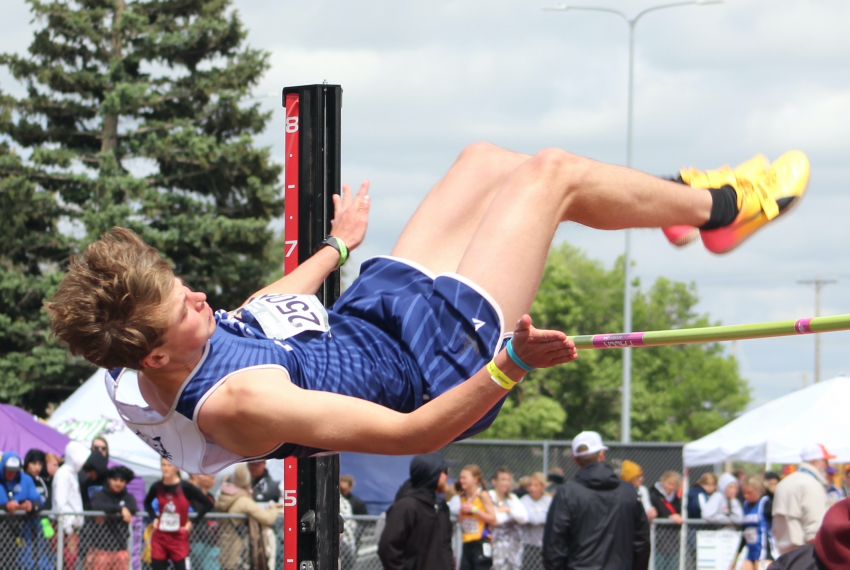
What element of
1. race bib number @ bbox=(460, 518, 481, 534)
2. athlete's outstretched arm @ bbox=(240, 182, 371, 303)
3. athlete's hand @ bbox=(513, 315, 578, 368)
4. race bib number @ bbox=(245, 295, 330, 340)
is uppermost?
athlete's outstretched arm @ bbox=(240, 182, 371, 303)

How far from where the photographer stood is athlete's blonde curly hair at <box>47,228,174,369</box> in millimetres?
3064

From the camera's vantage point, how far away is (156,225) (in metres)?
25.2

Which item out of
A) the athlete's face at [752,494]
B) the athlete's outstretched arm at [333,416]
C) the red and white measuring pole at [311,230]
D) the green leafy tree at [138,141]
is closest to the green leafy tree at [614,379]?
the green leafy tree at [138,141]

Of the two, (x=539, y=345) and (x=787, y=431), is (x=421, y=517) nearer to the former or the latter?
(x=787, y=431)

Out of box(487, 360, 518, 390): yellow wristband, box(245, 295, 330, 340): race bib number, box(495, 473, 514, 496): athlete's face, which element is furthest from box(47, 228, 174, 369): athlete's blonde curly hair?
box(495, 473, 514, 496): athlete's face

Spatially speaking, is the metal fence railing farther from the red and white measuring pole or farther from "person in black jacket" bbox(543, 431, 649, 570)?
the red and white measuring pole

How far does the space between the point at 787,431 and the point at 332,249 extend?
8701mm

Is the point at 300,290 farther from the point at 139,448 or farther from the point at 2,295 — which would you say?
the point at 2,295

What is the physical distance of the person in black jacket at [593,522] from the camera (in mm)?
7754

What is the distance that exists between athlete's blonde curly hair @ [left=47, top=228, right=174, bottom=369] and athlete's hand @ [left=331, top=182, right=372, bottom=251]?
4.11 ft

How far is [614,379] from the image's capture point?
45.4 metres

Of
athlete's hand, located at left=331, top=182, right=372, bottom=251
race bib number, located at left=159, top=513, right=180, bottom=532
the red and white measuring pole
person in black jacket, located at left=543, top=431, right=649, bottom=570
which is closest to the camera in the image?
athlete's hand, located at left=331, top=182, right=372, bottom=251

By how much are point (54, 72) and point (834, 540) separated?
24.1m

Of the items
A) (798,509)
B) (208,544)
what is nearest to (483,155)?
(798,509)
